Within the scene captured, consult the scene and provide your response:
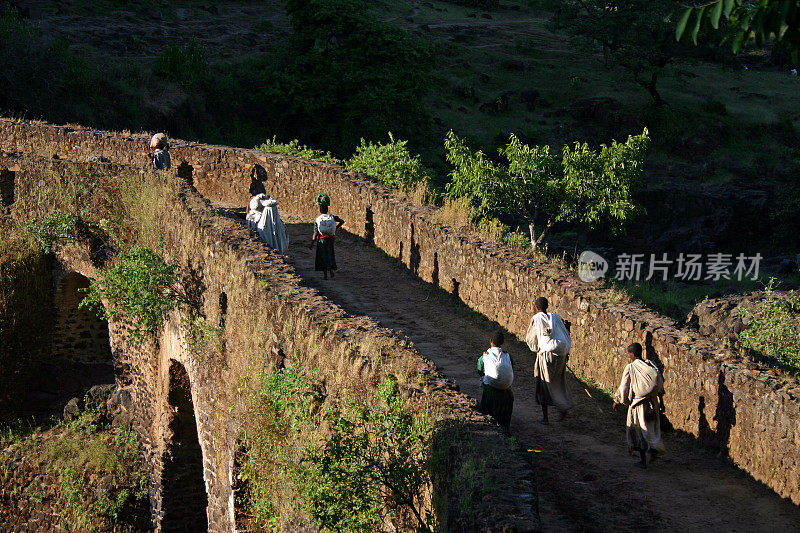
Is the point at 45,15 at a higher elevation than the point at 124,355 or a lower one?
higher

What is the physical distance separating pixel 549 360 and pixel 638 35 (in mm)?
40483

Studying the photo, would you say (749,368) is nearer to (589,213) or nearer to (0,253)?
(589,213)


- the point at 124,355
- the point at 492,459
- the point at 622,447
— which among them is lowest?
the point at 124,355

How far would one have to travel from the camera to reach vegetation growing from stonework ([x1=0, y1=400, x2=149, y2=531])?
1459 cm

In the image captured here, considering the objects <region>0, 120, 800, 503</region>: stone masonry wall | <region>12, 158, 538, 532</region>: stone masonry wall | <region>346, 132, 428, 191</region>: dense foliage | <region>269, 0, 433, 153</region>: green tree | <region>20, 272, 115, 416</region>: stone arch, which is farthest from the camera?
<region>269, 0, 433, 153</region>: green tree

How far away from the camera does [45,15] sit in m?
41.8

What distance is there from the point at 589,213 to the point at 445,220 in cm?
507

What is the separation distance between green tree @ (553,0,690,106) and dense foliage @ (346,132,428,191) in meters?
31.1

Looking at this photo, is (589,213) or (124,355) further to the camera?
(589,213)

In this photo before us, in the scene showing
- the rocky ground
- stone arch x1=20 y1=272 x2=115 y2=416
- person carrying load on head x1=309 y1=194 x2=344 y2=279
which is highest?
person carrying load on head x1=309 y1=194 x2=344 y2=279

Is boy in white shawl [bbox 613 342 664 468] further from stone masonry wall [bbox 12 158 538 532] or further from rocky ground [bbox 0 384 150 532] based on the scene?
rocky ground [bbox 0 384 150 532]

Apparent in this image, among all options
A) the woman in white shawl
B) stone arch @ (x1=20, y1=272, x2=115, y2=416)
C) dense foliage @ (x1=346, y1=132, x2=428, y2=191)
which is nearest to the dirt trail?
the woman in white shawl

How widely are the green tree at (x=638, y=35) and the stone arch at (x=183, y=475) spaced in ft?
122

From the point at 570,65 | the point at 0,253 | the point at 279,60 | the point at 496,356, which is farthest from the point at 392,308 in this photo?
the point at 570,65
